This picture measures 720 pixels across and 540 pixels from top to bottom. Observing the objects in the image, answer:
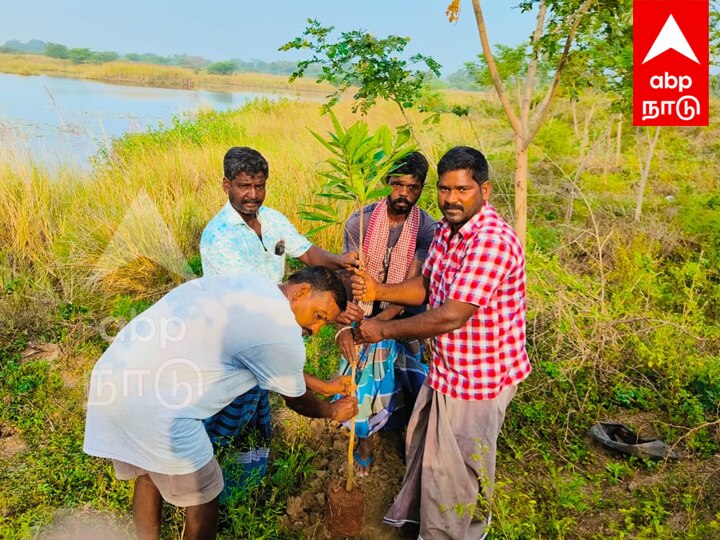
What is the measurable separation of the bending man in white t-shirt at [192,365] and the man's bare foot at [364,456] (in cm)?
108

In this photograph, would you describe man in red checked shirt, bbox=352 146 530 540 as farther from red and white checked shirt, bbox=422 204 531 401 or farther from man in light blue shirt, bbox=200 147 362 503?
man in light blue shirt, bbox=200 147 362 503

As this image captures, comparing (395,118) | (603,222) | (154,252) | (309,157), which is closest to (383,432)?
(154,252)

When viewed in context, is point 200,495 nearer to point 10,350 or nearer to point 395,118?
point 10,350

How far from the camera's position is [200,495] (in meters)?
2.04

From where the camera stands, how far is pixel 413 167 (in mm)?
2688

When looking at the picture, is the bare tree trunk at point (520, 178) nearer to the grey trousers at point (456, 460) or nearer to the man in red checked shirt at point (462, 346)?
the man in red checked shirt at point (462, 346)

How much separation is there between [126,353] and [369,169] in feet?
3.86

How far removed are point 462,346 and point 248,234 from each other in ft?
3.90

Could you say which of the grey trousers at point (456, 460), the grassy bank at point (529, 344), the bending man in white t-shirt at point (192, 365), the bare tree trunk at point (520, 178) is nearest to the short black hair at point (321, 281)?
the bending man in white t-shirt at point (192, 365)

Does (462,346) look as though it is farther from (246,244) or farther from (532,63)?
(532,63)

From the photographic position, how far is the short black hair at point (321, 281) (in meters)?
1.96

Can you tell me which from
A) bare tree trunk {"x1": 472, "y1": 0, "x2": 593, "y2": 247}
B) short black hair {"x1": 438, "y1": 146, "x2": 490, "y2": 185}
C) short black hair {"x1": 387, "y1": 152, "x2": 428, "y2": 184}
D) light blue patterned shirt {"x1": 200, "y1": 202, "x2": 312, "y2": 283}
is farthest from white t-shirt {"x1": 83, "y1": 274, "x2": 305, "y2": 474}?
bare tree trunk {"x1": 472, "y1": 0, "x2": 593, "y2": 247}

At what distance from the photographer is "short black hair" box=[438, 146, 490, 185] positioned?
6.91 feet

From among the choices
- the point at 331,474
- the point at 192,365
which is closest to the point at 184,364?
the point at 192,365
